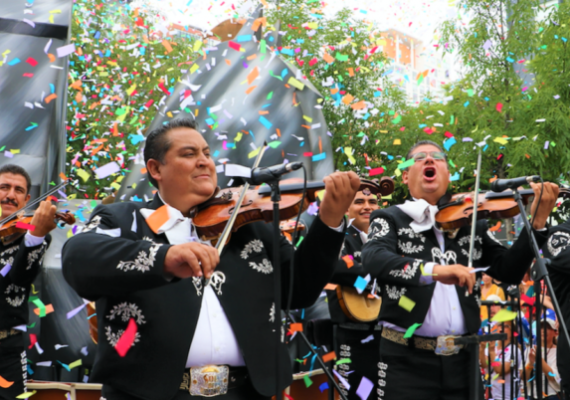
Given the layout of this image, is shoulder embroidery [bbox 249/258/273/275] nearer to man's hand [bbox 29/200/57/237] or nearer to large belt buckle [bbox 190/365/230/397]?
large belt buckle [bbox 190/365/230/397]

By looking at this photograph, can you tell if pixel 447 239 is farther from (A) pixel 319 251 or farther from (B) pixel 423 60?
(B) pixel 423 60

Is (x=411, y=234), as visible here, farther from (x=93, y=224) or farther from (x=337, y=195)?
(x=93, y=224)

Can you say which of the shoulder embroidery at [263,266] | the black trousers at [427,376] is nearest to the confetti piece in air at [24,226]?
the shoulder embroidery at [263,266]

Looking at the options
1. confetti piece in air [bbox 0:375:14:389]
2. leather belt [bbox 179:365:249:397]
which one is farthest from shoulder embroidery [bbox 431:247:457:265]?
confetti piece in air [bbox 0:375:14:389]

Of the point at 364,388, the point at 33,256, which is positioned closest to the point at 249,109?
A: the point at 364,388

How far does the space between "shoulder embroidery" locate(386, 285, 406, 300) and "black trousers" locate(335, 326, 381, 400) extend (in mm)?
1548

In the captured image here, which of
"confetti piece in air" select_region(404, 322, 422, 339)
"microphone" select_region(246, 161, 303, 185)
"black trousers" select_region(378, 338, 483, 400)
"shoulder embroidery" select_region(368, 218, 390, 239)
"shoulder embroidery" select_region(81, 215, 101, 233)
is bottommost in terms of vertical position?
"black trousers" select_region(378, 338, 483, 400)

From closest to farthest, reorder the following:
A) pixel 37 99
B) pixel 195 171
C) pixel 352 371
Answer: pixel 195 171, pixel 352 371, pixel 37 99

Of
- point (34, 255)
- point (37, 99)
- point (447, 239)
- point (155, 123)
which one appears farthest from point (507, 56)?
point (34, 255)

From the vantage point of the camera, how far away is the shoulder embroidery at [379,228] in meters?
3.51

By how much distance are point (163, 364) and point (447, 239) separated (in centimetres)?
204

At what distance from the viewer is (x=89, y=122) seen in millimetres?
12758

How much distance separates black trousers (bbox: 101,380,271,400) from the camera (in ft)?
7.00

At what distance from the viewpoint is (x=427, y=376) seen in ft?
10.6
